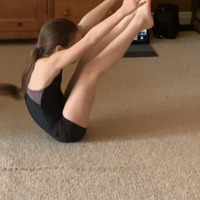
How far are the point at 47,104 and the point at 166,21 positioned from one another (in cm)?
177

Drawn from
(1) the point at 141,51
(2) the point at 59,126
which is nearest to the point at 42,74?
(2) the point at 59,126

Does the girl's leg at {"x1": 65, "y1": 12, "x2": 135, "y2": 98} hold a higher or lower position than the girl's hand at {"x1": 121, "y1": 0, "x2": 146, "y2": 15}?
lower

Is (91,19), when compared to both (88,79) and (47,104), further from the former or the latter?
(47,104)

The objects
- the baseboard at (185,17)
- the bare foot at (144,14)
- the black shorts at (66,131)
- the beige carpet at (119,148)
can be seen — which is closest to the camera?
the beige carpet at (119,148)

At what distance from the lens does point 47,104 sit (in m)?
1.75

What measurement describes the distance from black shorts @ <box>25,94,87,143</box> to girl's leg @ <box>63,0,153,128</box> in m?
0.03

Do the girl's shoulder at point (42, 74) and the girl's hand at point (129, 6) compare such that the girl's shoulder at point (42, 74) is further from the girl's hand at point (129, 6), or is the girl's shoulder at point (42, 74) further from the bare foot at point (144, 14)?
the bare foot at point (144, 14)

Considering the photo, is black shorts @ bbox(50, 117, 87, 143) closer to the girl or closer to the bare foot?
the girl

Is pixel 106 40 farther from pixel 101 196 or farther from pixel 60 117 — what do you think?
pixel 101 196

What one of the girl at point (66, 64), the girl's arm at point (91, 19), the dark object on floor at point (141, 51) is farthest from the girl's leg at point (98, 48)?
the dark object on floor at point (141, 51)

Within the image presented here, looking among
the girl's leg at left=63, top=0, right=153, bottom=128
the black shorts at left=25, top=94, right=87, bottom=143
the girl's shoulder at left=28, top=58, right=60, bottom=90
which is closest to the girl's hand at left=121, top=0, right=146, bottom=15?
the girl's leg at left=63, top=0, right=153, bottom=128

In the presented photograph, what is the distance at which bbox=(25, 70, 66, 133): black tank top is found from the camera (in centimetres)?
173

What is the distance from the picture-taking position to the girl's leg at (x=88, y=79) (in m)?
1.74

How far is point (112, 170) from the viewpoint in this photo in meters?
1.63
